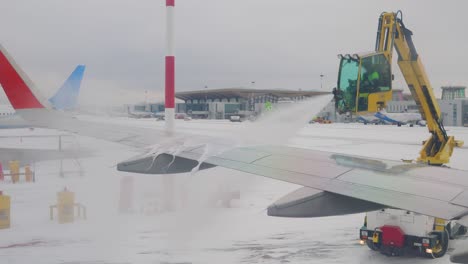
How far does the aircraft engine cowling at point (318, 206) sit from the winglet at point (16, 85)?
11608 millimetres

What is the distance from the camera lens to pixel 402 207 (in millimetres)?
4156

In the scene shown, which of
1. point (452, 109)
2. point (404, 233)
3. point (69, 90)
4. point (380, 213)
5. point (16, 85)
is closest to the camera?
point (404, 233)

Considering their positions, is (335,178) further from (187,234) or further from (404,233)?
(404,233)

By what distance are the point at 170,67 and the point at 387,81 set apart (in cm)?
955

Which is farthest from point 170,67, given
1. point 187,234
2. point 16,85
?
point 187,234

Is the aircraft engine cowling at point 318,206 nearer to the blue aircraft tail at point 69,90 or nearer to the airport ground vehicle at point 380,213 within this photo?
the airport ground vehicle at point 380,213

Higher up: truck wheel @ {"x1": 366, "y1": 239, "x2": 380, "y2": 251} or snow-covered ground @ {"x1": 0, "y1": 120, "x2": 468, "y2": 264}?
truck wheel @ {"x1": 366, "y1": 239, "x2": 380, "y2": 251}

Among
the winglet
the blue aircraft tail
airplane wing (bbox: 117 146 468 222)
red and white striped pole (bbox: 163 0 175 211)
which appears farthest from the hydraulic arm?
the blue aircraft tail

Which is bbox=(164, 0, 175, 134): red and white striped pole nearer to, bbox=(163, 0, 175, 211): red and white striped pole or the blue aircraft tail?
bbox=(163, 0, 175, 211): red and white striped pole

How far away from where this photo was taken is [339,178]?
5016 millimetres

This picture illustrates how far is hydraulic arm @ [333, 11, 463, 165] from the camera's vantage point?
10.1 meters

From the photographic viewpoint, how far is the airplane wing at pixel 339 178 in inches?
174

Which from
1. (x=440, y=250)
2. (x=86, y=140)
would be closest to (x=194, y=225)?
(x=440, y=250)

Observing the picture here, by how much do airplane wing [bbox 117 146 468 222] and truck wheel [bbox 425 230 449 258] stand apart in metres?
5.04
